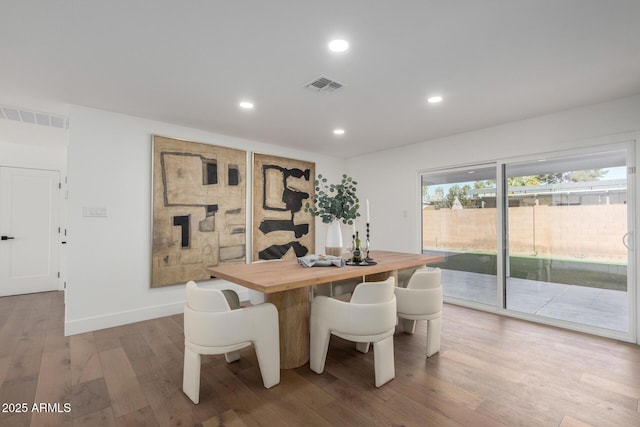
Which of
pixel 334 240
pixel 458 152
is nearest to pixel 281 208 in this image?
pixel 334 240

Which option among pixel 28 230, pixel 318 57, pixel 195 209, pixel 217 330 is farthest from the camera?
pixel 28 230

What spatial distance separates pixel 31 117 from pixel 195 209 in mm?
2150

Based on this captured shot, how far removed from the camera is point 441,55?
218 cm

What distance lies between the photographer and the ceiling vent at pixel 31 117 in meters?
3.33

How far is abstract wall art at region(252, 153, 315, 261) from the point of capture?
4555 mm

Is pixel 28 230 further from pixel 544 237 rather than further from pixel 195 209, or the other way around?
pixel 544 237

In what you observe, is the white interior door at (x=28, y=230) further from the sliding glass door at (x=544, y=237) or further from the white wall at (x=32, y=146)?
the sliding glass door at (x=544, y=237)

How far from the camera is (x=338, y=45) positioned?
6.72 feet

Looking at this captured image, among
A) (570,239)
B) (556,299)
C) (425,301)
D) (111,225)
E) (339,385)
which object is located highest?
(111,225)

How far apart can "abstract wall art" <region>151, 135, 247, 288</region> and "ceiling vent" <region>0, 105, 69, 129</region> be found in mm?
1231

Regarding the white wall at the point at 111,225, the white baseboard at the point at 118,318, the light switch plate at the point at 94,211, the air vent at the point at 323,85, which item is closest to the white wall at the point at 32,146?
the white wall at the point at 111,225

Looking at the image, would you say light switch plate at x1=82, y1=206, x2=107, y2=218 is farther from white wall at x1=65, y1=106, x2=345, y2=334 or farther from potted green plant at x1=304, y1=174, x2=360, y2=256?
potted green plant at x1=304, y1=174, x2=360, y2=256

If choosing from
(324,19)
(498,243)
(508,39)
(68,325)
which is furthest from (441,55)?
(68,325)

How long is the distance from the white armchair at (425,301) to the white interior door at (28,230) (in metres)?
5.70
